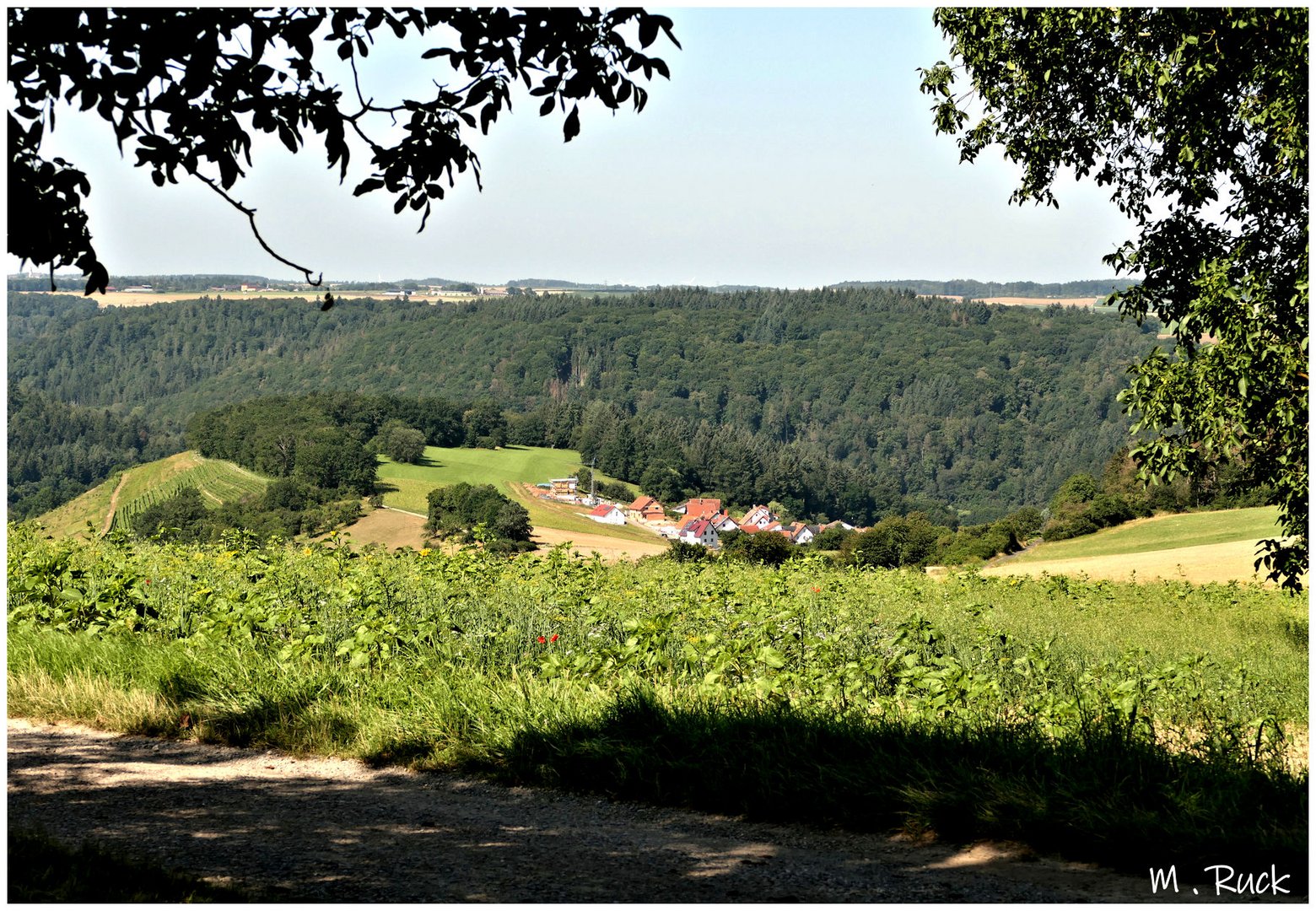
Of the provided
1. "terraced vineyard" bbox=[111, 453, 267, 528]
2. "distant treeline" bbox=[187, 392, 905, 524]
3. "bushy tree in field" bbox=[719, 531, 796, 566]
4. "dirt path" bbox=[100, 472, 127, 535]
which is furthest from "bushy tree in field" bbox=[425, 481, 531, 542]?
"dirt path" bbox=[100, 472, 127, 535]

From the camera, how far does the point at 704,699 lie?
5250 millimetres

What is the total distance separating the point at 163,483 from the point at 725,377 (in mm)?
118832

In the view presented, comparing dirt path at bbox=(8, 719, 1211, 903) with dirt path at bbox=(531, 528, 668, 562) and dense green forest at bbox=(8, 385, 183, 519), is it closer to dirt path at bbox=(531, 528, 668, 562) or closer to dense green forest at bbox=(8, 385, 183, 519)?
dirt path at bbox=(531, 528, 668, 562)

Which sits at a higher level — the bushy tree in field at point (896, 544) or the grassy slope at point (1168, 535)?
the grassy slope at point (1168, 535)

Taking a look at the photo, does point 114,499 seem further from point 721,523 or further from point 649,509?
point 721,523

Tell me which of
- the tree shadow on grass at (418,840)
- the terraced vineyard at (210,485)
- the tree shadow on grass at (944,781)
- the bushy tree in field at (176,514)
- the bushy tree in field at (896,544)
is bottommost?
the terraced vineyard at (210,485)

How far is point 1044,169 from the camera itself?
36.4ft

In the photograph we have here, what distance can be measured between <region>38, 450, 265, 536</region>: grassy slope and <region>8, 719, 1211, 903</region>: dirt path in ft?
237

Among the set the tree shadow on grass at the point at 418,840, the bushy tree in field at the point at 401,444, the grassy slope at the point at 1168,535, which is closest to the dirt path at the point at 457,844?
the tree shadow on grass at the point at 418,840

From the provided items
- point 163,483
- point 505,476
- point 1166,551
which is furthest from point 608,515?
point 1166,551

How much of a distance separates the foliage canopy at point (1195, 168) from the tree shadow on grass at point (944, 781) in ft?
19.1

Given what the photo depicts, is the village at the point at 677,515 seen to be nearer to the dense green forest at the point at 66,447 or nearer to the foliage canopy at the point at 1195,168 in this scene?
the dense green forest at the point at 66,447

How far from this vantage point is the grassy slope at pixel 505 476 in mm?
73875

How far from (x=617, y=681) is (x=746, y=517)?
87.5m
